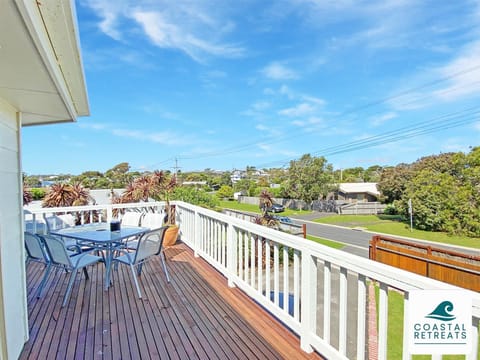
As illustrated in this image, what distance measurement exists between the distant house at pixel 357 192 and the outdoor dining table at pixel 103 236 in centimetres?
4037

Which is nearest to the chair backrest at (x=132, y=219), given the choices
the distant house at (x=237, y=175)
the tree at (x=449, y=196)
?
the tree at (x=449, y=196)

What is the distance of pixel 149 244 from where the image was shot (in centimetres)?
351

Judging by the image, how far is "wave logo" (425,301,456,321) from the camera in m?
1.24

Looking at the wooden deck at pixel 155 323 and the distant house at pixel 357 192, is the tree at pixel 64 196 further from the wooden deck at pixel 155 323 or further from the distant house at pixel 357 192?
the distant house at pixel 357 192

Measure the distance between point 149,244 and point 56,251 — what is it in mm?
1018

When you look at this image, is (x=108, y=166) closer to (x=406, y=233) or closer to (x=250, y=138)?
(x=250, y=138)

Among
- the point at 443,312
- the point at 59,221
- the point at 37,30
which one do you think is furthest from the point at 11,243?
the point at 59,221

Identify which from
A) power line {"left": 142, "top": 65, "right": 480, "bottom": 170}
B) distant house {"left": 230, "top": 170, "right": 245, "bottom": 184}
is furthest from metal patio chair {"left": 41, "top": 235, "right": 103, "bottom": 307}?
distant house {"left": 230, "top": 170, "right": 245, "bottom": 184}

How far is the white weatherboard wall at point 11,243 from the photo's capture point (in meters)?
1.86

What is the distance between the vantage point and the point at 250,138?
6016 centimetres

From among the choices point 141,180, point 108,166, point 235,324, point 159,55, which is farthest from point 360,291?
point 108,166

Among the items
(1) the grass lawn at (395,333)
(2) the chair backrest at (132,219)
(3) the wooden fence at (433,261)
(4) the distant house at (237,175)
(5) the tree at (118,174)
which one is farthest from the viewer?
(4) the distant house at (237,175)

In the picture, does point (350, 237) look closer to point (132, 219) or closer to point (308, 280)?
point (132, 219)

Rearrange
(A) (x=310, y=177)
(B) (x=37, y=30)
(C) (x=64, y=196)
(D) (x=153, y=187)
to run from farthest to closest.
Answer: (A) (x=310, y=177)
(C) (x=64, y=196)
(D) (x=153, y=187)
(B) (x=37, y=30)
